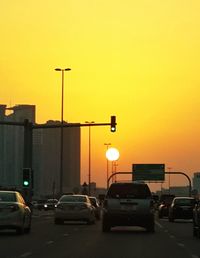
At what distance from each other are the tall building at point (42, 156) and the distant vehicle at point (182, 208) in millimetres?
70903

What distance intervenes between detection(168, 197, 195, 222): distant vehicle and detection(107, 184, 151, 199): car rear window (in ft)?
47.7

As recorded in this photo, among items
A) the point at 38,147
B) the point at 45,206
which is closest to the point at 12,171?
the point at 38,147

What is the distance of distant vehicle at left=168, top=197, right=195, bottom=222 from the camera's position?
48.7 meters

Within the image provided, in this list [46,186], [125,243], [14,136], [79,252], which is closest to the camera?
[79,252]

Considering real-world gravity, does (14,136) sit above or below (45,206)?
above

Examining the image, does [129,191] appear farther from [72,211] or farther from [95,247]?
[95,247]

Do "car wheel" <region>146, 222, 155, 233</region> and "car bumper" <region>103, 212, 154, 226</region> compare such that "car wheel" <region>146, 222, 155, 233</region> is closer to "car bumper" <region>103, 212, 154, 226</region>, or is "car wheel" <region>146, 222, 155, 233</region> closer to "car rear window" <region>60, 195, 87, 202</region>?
"car bumper" <region>103, 212, 154, 226</region>

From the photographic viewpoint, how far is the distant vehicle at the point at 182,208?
48719 millimetres

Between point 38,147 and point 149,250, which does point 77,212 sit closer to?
point 149,250

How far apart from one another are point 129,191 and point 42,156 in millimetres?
114636

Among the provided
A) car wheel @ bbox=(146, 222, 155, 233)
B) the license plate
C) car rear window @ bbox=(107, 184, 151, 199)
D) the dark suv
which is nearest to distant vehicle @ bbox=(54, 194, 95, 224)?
car rear window @ bbox=(107, 184, 151, 199)

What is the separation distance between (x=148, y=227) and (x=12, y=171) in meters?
114

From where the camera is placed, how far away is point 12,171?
145625 mm

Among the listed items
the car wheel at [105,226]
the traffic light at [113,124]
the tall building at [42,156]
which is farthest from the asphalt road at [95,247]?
the tall building at [42,156]
